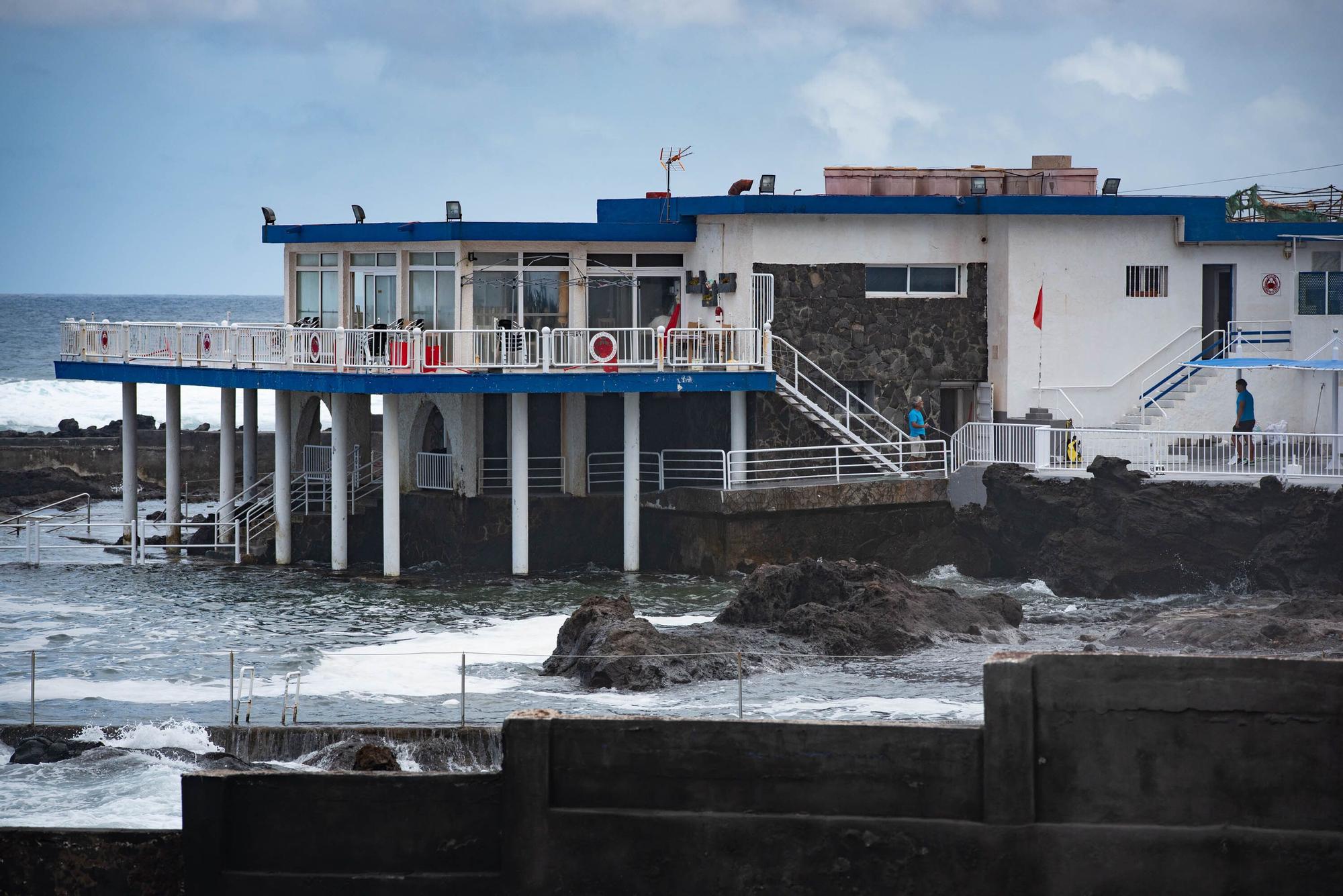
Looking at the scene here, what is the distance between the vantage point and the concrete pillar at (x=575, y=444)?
3400 cm

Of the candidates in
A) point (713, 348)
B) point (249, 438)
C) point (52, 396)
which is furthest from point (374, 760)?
point (52, 396)

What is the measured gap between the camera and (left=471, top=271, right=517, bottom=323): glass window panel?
109 ft

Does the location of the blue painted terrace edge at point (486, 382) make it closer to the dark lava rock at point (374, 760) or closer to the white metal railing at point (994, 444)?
the white metal railing at point (994, 444)

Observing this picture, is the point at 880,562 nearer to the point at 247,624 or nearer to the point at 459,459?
the point at 459,459

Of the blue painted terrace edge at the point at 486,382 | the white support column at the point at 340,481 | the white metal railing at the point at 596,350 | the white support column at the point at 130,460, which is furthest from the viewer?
the white support column at the point at 130,460

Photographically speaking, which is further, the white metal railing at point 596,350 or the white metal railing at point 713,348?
the white metal railing at point 713,348

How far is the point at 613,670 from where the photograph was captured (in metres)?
22.2

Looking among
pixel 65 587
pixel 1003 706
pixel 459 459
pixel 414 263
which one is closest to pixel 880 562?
pixel 459 459

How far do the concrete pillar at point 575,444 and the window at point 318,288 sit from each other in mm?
4706

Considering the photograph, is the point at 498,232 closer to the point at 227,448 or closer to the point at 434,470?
the point at 434,470

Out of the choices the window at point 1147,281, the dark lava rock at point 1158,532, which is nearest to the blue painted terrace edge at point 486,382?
the dark lava rock at point 1158,532

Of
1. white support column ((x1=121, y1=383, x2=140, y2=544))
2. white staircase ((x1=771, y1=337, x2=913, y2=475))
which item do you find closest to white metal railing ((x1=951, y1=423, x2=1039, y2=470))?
white staircase ((x1=771, y1=337, x2=913, y2=475))

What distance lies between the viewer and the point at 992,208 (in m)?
34.0

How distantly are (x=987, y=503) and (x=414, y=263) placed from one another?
1130 centimetres
